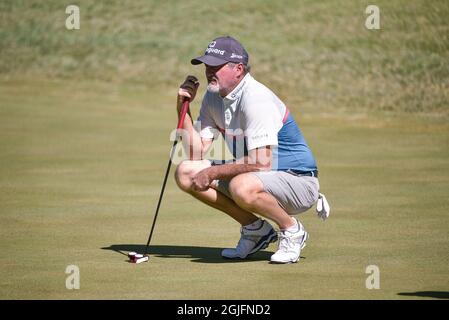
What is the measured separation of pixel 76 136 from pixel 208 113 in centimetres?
777

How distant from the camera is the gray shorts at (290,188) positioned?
25.4 ft

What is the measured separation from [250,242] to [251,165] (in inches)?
26.2

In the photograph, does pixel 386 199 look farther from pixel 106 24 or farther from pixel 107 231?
pixel 106 24

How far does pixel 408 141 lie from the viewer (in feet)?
50.5

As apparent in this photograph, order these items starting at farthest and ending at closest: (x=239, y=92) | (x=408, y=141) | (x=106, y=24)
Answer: (x=106, y=24) < (x=408, y=141) < (x=239, y=92)

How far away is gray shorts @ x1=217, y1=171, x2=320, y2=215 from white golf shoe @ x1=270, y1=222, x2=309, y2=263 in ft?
0.69

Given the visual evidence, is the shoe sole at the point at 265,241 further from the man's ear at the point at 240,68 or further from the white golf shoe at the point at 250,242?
the man's ear at the point at 240,68

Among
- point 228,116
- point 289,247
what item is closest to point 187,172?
point 228,116

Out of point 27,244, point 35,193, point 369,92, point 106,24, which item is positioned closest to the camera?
point 27,244

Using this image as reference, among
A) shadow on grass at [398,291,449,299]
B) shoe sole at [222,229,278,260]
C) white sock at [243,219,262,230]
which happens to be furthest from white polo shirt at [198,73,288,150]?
shadow on grass at [398,291,449,299]

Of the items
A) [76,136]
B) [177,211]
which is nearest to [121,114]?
[76,136]

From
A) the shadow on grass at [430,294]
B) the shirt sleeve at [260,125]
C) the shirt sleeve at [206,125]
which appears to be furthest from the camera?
the shirt sleeve at [206,125]

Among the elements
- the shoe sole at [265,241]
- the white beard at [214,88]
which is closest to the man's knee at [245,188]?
the shoe sole at [265,241]

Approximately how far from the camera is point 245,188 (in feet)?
25.0
